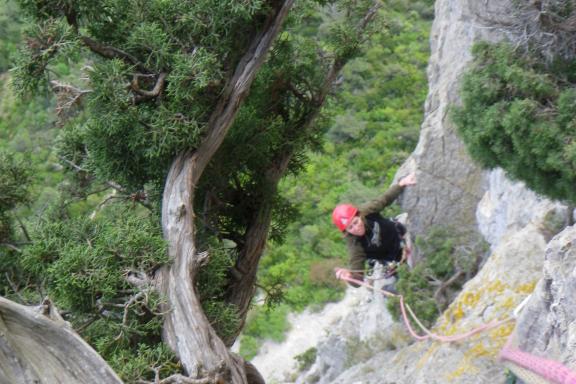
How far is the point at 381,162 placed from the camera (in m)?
21.3

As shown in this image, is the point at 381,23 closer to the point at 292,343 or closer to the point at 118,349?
the point at 118,349

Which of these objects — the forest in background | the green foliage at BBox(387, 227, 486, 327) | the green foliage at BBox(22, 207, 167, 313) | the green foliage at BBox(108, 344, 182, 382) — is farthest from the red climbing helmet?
the forest in background

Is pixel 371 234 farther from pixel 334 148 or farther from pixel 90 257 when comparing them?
pixel 334 148

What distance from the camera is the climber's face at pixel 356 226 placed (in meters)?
10.8

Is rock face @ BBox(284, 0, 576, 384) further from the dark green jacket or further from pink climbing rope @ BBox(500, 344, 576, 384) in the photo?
the dark green jacket

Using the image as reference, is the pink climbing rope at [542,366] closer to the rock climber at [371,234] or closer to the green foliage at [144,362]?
the green foliage at [144,362]

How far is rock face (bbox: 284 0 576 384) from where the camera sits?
6.34 metres

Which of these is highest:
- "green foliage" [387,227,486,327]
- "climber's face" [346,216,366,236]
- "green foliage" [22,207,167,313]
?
"green foliage" [22,207,167,313]

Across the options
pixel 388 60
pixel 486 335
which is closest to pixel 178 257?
pixel 486 335

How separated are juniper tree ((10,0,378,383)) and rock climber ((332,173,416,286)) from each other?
7.14ft

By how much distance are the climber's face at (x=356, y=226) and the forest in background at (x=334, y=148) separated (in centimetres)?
582

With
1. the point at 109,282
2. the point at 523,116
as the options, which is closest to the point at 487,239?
the point at 523,116

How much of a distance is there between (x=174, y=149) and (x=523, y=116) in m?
3.67

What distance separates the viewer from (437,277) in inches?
487
